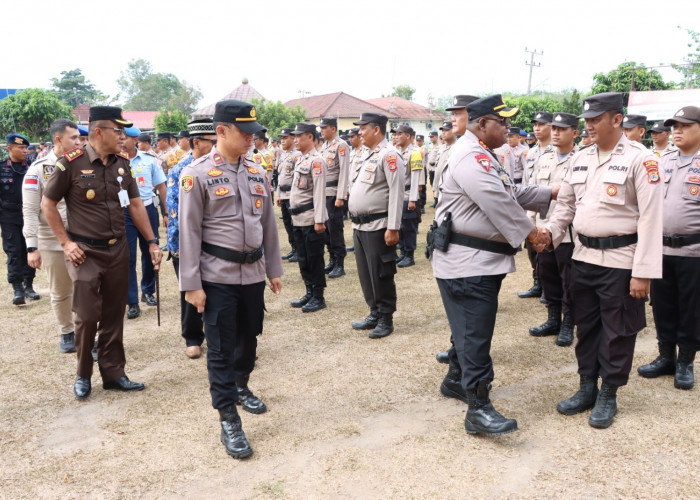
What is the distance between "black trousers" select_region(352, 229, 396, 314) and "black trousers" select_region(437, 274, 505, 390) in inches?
71.0

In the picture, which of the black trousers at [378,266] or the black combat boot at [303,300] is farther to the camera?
the black combat boot at [303,300]

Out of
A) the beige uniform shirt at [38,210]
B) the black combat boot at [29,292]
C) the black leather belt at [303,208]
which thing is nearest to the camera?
the beige uniform shirt at [38,210]

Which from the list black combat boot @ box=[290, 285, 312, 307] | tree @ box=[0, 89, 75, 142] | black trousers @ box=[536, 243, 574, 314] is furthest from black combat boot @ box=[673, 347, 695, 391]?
tree @ box=[0, 89, 75, 142]

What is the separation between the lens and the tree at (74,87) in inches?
3221

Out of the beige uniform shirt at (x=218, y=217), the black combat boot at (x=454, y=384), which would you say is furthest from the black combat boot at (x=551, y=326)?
the beige uniform shirt at (x=218, y=217)

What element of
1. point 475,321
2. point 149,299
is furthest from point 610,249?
point 149,299

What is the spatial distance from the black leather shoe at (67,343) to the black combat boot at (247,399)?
2.20 m

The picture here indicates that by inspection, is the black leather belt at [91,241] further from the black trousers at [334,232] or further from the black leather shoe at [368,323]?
the black trousers at [334,232]

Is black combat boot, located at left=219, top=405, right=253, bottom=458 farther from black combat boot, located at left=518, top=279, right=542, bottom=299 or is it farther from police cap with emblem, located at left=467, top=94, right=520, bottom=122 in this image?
black combat boot, located at left=518, top=279, right=542, bottom=299

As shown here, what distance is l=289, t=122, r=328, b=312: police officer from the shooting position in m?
6.02

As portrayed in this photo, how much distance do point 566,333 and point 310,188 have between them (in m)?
3.27

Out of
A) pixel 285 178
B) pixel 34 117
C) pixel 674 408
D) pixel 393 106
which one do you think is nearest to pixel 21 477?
pixel 674 408

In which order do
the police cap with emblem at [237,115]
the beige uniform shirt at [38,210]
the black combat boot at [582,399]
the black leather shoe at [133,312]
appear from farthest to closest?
the black leather shoe at [133,312]
the beige uniform shirt at [38,210]
the black combat boot at [582,399]
the police cap with emblem at [237,115]

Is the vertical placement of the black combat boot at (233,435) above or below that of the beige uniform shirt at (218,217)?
below
